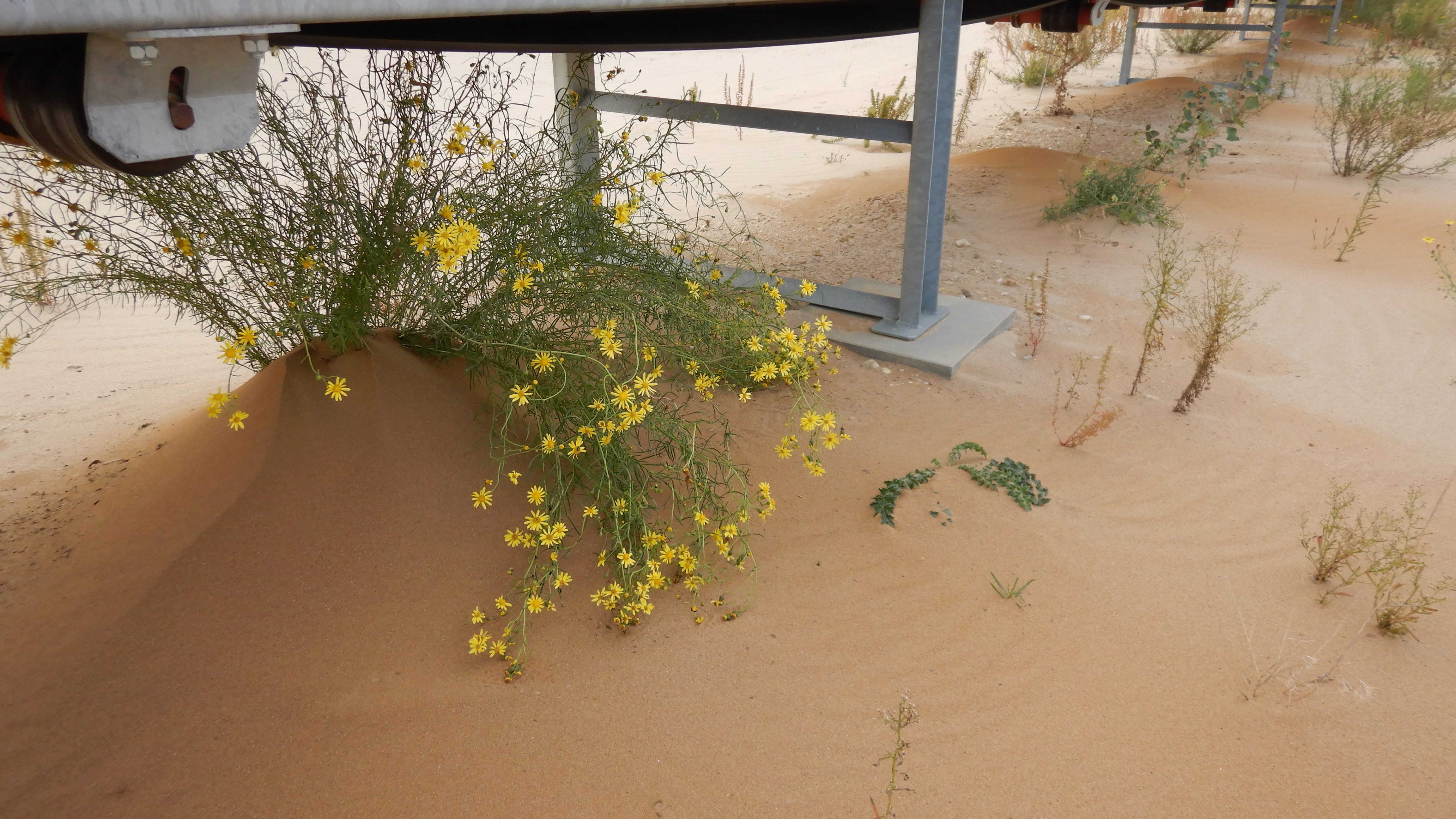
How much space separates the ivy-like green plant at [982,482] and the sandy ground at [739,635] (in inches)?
1.6

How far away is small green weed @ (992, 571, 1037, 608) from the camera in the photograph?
2590 mm

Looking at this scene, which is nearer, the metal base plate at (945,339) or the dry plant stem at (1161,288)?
the dry plant stem at (1161,288)

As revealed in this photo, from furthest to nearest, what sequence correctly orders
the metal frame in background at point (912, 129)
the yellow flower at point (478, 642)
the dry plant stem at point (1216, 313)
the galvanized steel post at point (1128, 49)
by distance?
1. the galvanized steel post at point (1128, 49)
2. the metal frame in background at point (912, 129)
3. the dry plant stem at point (1216, 313)
4. the yellow flower at point (478, 642)

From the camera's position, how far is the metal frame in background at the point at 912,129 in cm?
379

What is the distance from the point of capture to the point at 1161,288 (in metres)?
3.66

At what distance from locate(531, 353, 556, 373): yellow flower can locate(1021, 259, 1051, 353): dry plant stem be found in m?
2.46

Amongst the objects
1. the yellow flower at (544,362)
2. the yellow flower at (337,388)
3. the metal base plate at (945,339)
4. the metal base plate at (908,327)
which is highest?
the yellow flower at (544,362)

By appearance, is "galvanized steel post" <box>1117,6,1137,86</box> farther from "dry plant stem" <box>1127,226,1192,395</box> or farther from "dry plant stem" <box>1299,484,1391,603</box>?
"dry plant stem" <box>1299,484,1391,603</box>

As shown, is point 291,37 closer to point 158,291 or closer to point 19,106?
point 158,291

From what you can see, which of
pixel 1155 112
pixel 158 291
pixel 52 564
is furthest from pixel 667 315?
pixel 1155 112

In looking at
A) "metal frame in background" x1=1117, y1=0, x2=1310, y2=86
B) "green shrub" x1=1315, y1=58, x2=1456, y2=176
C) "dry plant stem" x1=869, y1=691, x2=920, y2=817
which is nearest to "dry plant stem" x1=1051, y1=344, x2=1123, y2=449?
"dry plant stem" x1=869, y1=691, x2=920, y2=817

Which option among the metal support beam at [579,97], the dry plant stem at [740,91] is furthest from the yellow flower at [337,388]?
the dry plant stem at [740,91]

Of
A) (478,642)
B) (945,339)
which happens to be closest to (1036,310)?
(945,339)

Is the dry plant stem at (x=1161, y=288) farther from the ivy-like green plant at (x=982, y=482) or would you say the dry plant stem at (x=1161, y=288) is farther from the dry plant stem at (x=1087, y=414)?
the ivy-like green plant at (x=982, y=482)
